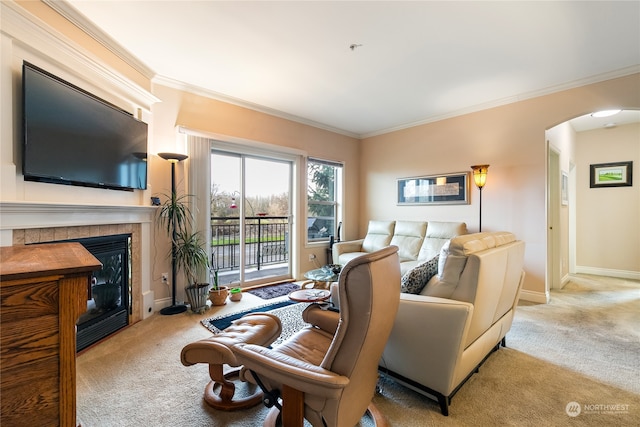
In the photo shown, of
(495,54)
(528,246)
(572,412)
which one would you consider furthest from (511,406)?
(495,54)

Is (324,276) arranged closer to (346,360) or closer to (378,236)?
(378,236)

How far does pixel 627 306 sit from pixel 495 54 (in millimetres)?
3357

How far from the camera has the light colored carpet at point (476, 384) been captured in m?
1.52

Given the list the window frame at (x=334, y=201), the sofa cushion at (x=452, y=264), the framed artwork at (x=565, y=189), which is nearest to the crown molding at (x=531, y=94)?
the window frame at (x=334, y=201)

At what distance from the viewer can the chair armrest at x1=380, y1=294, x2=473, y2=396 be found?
4.70 ft

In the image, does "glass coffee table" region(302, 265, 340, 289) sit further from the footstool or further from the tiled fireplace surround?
the tiled fireplace surround

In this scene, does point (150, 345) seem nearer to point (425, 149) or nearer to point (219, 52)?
point (219, 52)

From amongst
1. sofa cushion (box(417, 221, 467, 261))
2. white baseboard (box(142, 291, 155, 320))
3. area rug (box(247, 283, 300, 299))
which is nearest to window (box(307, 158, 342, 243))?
area rug (box(247, 283, 300, 299))

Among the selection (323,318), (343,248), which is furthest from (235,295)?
(323,318)

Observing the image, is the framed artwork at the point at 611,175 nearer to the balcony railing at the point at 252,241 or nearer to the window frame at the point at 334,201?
the window frame at the point at 334,201

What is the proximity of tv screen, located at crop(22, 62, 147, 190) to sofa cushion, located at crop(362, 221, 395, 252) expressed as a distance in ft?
10.9

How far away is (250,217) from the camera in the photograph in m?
4.12

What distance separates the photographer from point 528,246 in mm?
3527

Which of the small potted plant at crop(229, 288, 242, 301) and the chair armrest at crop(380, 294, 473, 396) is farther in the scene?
the small potted plant at crop(229, 288, 242, 301)
